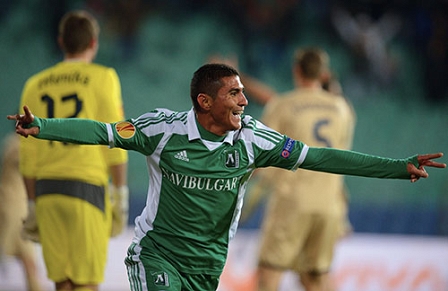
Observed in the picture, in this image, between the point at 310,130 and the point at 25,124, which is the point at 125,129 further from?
the point at 310,130

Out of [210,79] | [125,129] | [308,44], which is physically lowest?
[125,129]

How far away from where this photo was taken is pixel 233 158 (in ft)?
15.4

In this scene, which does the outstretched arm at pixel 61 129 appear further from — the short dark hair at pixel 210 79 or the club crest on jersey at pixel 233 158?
the club crest on jersey at pixel 233 158

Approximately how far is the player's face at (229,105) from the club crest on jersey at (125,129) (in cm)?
41

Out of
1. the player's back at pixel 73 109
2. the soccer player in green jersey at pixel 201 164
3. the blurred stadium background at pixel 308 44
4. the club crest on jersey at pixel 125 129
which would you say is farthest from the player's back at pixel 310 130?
the blurred stadium background at pixel 308 44

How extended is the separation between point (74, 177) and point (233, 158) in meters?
1.54

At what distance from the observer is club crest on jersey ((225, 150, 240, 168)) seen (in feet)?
15.4

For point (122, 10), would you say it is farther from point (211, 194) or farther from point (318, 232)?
point (211, 194)

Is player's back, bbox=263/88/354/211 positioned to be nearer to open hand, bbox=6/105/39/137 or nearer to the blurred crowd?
open hand, bbox=6/105/39/137

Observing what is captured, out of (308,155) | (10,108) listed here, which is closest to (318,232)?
(308,155)

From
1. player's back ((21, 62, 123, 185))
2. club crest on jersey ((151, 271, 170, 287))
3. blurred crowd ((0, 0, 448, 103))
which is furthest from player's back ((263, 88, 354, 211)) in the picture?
blurred crowd ((0, 0, 448, 103))

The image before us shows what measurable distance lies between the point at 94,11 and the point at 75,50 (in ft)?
21.7

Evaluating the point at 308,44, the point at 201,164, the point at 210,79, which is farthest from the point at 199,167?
the point at 308,44

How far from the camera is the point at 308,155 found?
15.3 feet
